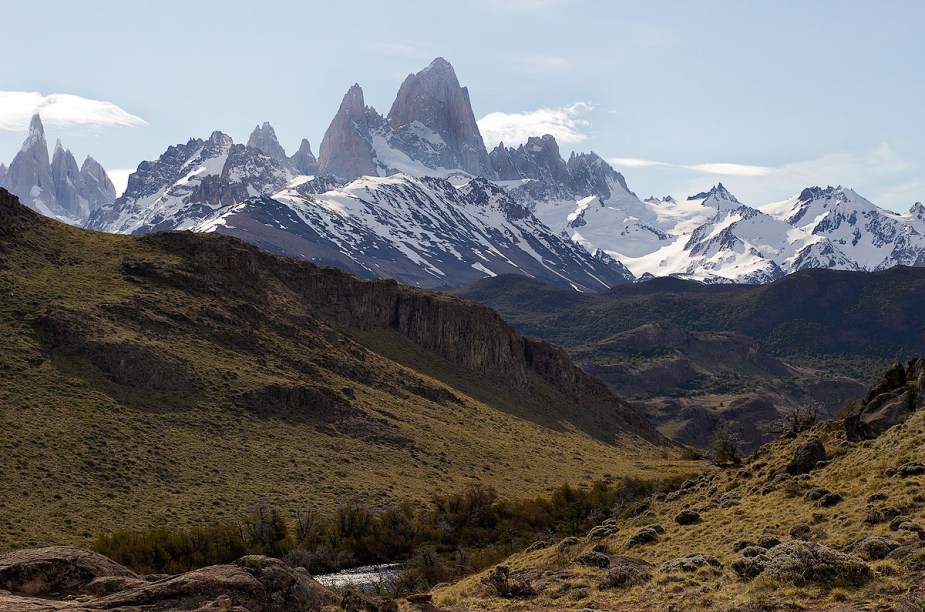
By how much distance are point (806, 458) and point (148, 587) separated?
36.8 m

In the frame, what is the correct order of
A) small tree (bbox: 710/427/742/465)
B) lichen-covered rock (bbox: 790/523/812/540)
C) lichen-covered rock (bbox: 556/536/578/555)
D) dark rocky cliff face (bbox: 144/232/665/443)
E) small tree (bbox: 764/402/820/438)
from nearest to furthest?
1. lichen-covered rock (bbox: 790/523/812/540)
2. lichen-covered rock (bbox: 556/536/578/555)
3. small tree (bbox: 764/402/820/438)
4. small tree (bbox: 710/427/742/465)
5. dark rocky cliff face (bbox: 144/232/665/443)

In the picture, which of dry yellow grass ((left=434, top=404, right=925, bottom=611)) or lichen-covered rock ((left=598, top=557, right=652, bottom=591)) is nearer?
dry yellow grass ((left=434, top=404, right=925, bottom=611))

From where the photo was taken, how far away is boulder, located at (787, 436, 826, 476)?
181 ft

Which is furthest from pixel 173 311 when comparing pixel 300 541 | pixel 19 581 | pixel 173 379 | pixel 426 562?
pixel 19 581

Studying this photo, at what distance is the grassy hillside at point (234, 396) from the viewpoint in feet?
302

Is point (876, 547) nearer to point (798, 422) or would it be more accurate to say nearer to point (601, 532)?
point (601, 532)

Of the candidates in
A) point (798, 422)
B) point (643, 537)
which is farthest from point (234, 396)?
point (643, 537)

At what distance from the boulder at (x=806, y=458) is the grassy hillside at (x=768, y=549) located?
52cm

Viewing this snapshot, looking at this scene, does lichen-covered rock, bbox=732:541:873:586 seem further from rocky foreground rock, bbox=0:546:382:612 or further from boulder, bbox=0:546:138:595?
boulder, bbox=0:546:138:595

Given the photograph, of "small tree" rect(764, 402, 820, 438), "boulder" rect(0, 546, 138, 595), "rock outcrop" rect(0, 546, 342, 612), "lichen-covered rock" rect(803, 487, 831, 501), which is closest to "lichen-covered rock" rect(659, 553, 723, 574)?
"lichen-covered rock" rect(803, 487, 831, 501)

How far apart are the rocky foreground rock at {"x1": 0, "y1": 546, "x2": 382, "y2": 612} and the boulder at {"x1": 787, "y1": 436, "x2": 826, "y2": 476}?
95.1 ft

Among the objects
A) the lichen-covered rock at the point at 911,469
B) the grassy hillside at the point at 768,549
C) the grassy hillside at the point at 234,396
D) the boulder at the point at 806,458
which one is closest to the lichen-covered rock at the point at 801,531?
the grassy hillside at the point at 768,549

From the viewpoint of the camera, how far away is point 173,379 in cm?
11512

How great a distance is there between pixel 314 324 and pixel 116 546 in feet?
252
